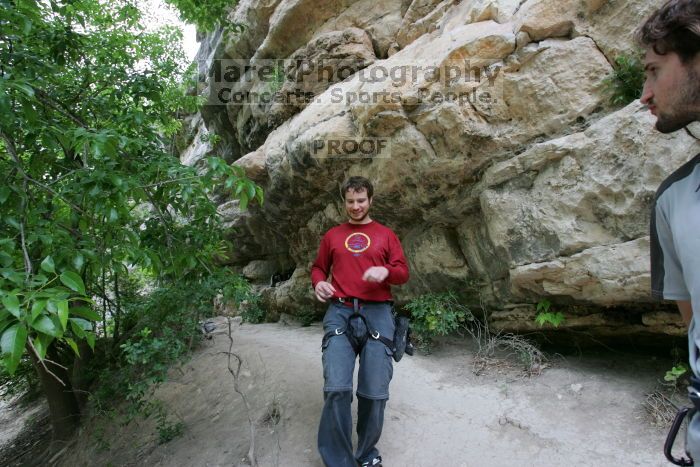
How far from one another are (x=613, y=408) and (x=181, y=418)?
4884 mm

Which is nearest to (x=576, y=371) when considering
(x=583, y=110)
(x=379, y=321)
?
(x=379, y=321)

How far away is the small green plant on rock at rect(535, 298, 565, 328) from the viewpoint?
400 centimetres

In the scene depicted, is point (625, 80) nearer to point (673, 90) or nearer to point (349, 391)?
point (673, 90)

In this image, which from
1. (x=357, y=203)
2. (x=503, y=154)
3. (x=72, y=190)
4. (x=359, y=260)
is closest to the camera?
(x=72, y=190)

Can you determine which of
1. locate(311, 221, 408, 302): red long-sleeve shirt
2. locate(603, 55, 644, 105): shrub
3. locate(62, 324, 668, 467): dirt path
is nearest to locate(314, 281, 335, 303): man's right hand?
locate(311, 221, 408, 302): red long-sleeve shirt

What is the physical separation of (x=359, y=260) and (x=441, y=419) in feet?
5.69

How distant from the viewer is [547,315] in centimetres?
404

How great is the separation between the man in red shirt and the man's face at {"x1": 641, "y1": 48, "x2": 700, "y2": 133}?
194cm

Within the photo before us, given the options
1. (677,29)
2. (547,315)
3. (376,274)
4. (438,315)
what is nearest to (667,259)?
(677,29)

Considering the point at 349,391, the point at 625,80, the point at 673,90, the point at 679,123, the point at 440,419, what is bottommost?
the point at 440,419

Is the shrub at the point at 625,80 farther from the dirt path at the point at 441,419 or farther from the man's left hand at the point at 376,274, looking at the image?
the man's left hand at the point at 376,274

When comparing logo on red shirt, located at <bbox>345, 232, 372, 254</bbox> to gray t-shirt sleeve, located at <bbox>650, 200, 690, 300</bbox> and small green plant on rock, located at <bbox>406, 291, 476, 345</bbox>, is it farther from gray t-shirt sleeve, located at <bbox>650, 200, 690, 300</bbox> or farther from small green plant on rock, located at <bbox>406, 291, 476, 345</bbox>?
small green plant on rock, located at <bbox>406, 291, 476, 345</bbox>

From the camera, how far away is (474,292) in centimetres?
505

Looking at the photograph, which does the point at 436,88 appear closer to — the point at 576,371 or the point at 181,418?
the point at 576,371
